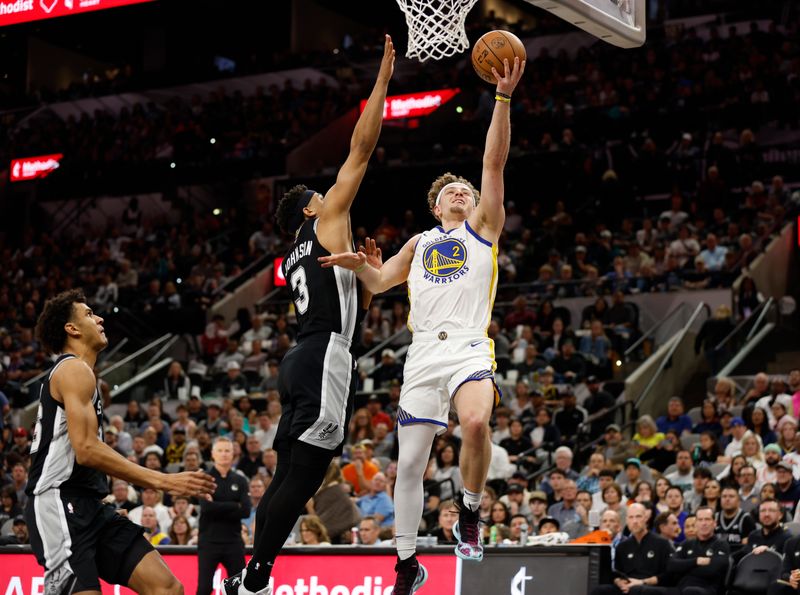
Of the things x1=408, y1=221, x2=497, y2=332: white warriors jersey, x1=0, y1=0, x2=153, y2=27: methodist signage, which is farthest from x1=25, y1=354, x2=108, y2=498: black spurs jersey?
x1=0, y1=0, x2=153, y2=27: methodist signage

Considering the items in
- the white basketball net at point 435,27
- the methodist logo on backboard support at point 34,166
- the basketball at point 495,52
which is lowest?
the basketball at point 495,52

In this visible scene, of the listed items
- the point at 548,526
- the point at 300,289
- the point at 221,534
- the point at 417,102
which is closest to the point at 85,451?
the point at 300,289

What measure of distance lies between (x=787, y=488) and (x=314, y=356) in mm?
7442

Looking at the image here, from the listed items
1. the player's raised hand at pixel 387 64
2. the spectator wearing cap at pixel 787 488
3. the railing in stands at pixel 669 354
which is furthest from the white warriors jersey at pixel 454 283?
the railing in stands at pixel 669 354

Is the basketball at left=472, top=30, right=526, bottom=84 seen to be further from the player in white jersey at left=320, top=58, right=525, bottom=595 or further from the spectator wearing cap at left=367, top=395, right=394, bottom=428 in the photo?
the spectator wearing cap at left=367, top=395, right=394, bottom=428

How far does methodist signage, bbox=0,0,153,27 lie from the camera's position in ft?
41.2

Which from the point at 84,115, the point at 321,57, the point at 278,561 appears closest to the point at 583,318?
the point at 278,561

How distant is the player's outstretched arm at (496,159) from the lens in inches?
275

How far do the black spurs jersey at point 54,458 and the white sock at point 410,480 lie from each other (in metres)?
1.75

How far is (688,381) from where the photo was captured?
738 inches

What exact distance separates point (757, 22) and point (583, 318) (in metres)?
11.2

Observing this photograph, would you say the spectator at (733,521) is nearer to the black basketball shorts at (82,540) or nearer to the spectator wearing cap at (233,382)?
the black basketball shorts at (82,540)

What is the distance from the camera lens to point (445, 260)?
23.6 feet

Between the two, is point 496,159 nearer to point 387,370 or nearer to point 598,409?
point 598,409
